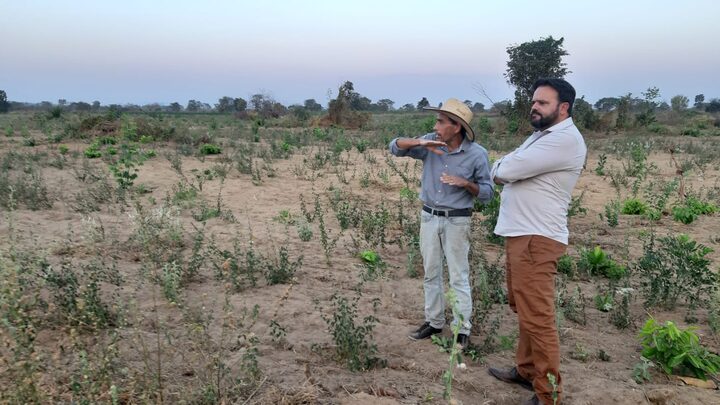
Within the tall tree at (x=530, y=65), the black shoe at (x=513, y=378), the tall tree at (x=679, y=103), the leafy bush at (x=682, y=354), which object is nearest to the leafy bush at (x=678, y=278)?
the leafy bush at (x=682, y=354)

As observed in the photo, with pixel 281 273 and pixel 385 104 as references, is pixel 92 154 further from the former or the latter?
pixel 385 104

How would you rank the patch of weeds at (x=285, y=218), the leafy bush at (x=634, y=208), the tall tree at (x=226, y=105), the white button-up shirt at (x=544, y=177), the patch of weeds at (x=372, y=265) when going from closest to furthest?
the white button-up shirt at (x=544, y=177) → the patch of weeds at (x=372, y=265) → the patch of weeds at (x=285, y=218) → the leafy bush at (x=634, y=208) → the tall tree at (x=226, y=105)

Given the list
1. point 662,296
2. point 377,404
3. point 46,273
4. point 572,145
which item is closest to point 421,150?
point 572,145

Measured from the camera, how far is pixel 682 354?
129 inches

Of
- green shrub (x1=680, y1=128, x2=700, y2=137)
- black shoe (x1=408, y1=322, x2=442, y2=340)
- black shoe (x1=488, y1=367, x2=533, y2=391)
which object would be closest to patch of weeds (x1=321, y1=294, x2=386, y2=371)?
black shoe (x1=408, y1=322, x2=442, y2=340)

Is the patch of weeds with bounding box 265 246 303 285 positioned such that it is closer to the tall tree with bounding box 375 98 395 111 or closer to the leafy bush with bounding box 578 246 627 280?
the leafy bush with bounding box 578 246 627 280

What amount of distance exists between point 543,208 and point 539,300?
50 centimetres

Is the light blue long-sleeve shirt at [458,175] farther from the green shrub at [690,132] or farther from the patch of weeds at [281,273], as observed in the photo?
the green shrub at [690,132]

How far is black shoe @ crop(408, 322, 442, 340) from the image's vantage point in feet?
12.3

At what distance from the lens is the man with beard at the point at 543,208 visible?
2.79 m

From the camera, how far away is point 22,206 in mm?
6805

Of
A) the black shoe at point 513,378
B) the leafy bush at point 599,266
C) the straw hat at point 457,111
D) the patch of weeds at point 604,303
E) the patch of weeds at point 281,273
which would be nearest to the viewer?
the black shoe at point 513,378

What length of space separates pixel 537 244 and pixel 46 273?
11.1 feet

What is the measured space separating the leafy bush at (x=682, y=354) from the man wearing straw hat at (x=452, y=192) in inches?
49.3
